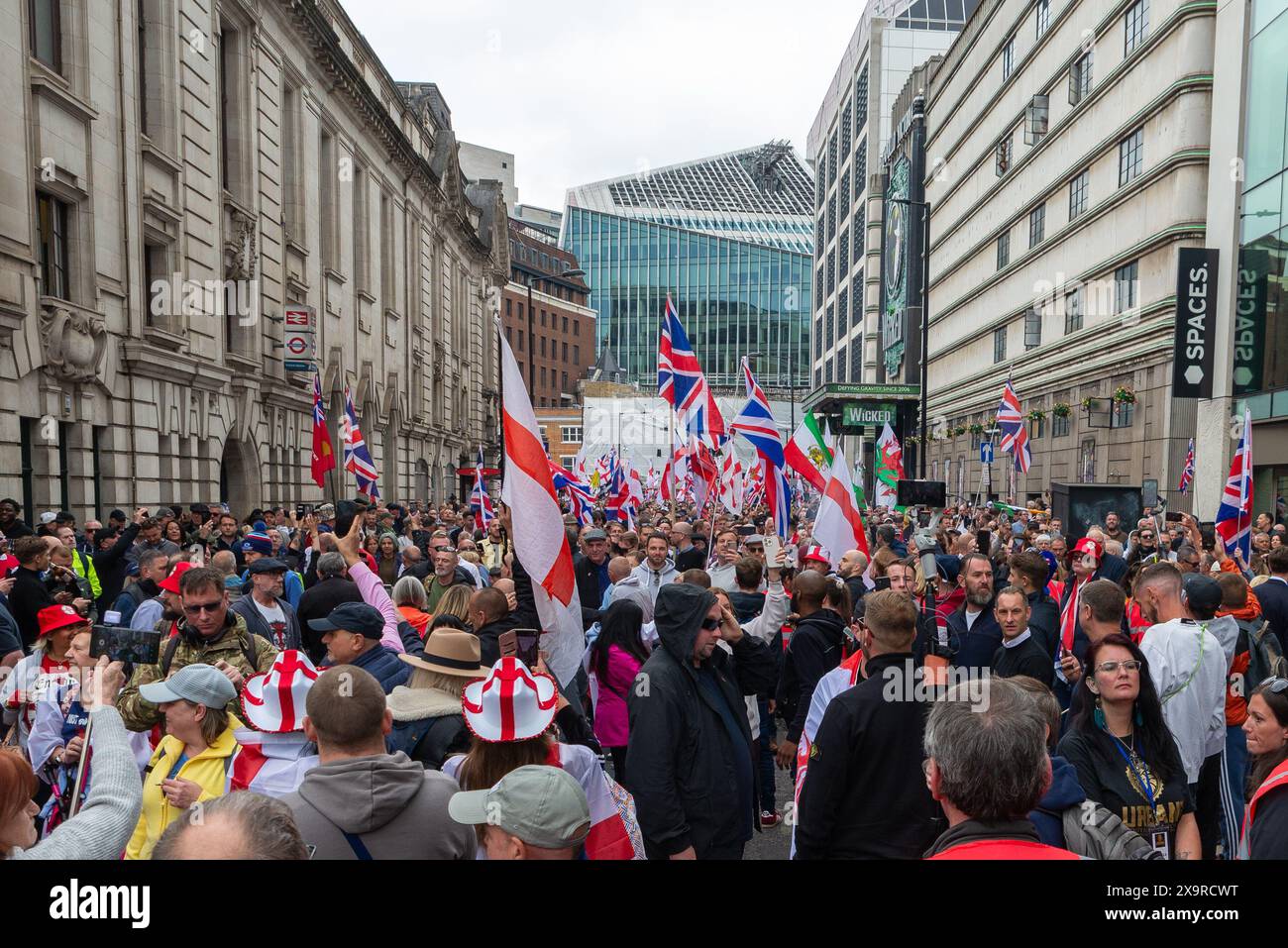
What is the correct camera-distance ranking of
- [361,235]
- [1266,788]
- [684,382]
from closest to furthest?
1. [1266,788]
2. [684,382]
3. [361,235]

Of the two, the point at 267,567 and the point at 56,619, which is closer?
the point at 56,619

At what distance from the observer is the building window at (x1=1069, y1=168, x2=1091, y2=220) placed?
32250mm

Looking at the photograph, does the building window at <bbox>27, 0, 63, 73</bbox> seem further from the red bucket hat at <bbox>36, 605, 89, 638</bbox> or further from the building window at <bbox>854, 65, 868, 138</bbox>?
the building window at <bbox>854, 65, 868, 138</bbox>

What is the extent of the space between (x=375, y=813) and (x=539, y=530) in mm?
1635

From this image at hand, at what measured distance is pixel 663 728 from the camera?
13.3ft

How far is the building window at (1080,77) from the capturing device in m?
32.0

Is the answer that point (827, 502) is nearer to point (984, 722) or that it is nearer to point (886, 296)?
point (984, 722)

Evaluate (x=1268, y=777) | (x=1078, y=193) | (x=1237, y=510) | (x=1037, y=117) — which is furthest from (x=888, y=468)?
(x=1037, y=117)

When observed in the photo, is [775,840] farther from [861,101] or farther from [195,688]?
[861,101]

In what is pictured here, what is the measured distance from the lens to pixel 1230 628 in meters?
5.16

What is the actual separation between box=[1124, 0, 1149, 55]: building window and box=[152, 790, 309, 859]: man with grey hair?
32435 mm

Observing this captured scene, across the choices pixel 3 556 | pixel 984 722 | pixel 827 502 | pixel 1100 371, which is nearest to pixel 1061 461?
pixel 1100 371

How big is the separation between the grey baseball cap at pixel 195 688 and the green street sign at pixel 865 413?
161ft

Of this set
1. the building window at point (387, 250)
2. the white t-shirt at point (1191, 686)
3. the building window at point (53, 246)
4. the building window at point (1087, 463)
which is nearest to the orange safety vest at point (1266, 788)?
the white t-shirt at point (1191, 686)
